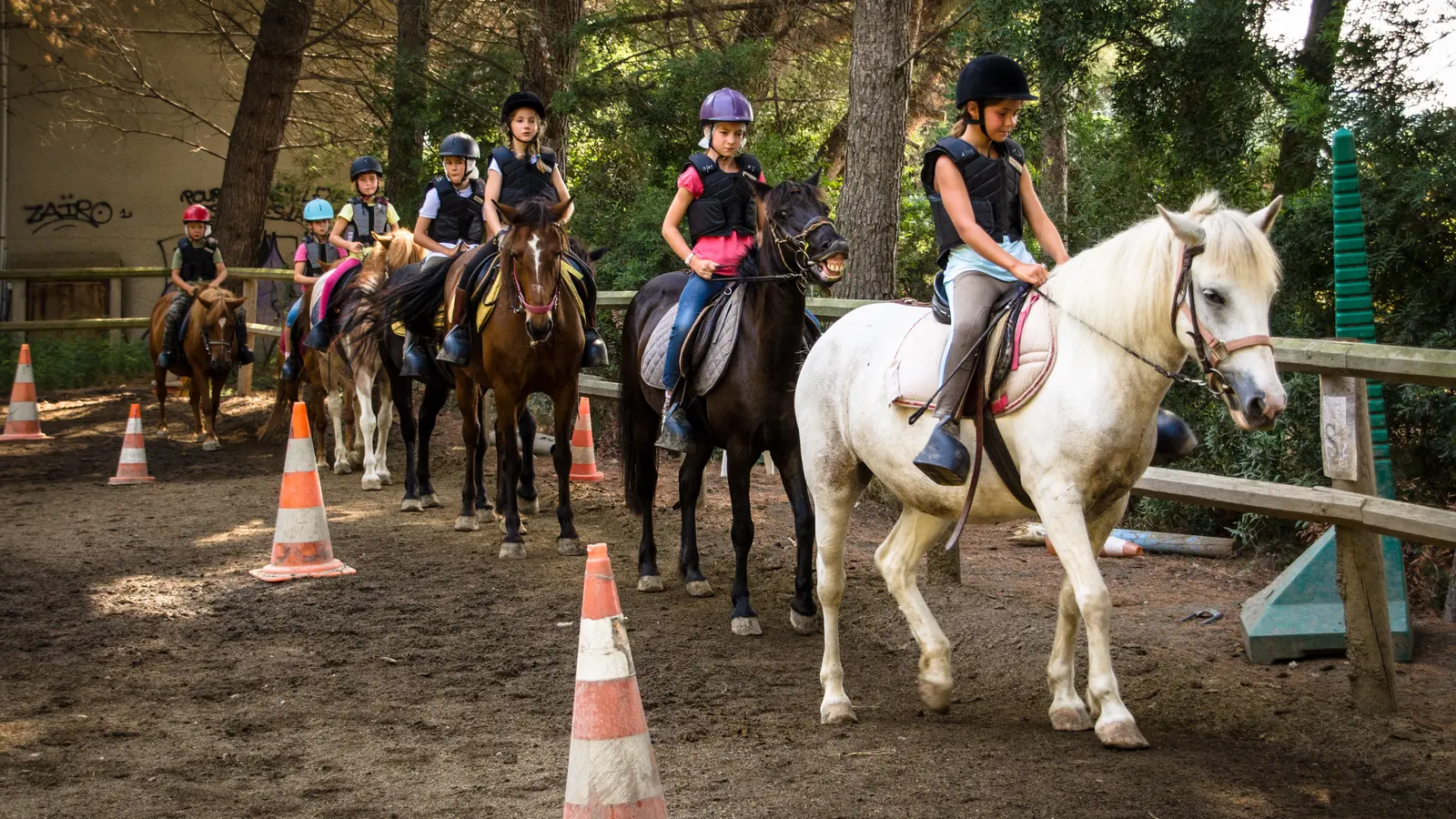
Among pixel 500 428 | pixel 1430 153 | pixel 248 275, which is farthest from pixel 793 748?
pixel 248 275

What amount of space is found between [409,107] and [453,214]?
21.0 ft

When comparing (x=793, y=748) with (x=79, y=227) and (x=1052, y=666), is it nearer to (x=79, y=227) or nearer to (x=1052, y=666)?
(x=1052, y=666)

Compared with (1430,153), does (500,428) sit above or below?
below

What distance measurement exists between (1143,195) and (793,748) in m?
6.85

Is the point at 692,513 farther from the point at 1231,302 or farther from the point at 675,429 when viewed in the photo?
the point at 1231,302

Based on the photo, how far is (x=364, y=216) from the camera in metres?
12.8

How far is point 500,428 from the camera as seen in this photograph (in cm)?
909

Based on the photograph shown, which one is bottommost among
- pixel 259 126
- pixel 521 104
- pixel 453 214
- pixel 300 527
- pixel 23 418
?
pixel 300 527

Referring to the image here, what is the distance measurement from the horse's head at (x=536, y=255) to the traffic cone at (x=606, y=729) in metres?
Result: 4.78

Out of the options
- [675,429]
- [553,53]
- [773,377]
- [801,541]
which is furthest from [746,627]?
[553,53]

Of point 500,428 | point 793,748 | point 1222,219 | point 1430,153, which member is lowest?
point 793,748

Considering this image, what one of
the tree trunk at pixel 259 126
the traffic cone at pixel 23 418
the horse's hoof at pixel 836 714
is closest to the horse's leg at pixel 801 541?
the horse's hoof at pixel 836 714

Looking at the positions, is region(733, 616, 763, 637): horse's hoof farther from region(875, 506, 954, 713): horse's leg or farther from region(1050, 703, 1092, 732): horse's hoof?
region(1050, 703, 1092, 732): horse's hoof

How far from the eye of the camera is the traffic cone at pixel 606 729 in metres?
3.65
